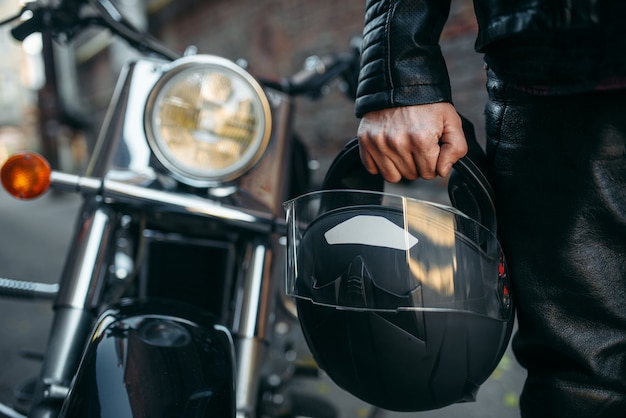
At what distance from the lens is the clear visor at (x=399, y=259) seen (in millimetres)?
729

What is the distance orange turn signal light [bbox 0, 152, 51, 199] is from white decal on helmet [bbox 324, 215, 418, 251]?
0.71 m

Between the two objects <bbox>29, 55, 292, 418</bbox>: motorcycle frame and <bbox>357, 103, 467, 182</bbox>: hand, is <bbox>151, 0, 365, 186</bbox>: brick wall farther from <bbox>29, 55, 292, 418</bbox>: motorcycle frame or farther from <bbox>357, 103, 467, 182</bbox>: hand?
<bbox>357, 103, 467, 182</bbox>: hand

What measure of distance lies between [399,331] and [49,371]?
2.09 feet

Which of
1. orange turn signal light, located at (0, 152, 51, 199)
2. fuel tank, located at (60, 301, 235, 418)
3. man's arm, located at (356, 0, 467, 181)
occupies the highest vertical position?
man's arm, located at (356, 0, 467, 181)

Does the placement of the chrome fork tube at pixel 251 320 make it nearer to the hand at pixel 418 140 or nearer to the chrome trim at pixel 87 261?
the chrome trim at pixel 87 261

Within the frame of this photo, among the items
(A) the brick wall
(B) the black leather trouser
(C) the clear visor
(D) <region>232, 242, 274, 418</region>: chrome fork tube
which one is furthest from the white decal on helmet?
(A) the brick wall

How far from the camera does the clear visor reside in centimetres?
73

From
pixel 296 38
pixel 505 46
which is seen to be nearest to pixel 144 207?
pixel 505 46

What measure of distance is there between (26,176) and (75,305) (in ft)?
1.01

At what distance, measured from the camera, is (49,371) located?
96 centimetres

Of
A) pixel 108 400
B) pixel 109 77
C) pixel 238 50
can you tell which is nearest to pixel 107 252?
pixel 108 400

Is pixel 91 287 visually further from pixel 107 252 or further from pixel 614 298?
pixel 614 298

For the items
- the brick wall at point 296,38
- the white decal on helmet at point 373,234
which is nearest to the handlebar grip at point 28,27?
the white decal on helmet at point 373,234

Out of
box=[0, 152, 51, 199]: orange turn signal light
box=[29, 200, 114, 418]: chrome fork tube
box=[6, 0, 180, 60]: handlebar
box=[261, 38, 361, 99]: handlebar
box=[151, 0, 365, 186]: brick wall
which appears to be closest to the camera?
box=[29, 200, 114, 418]: chrome fork tube
